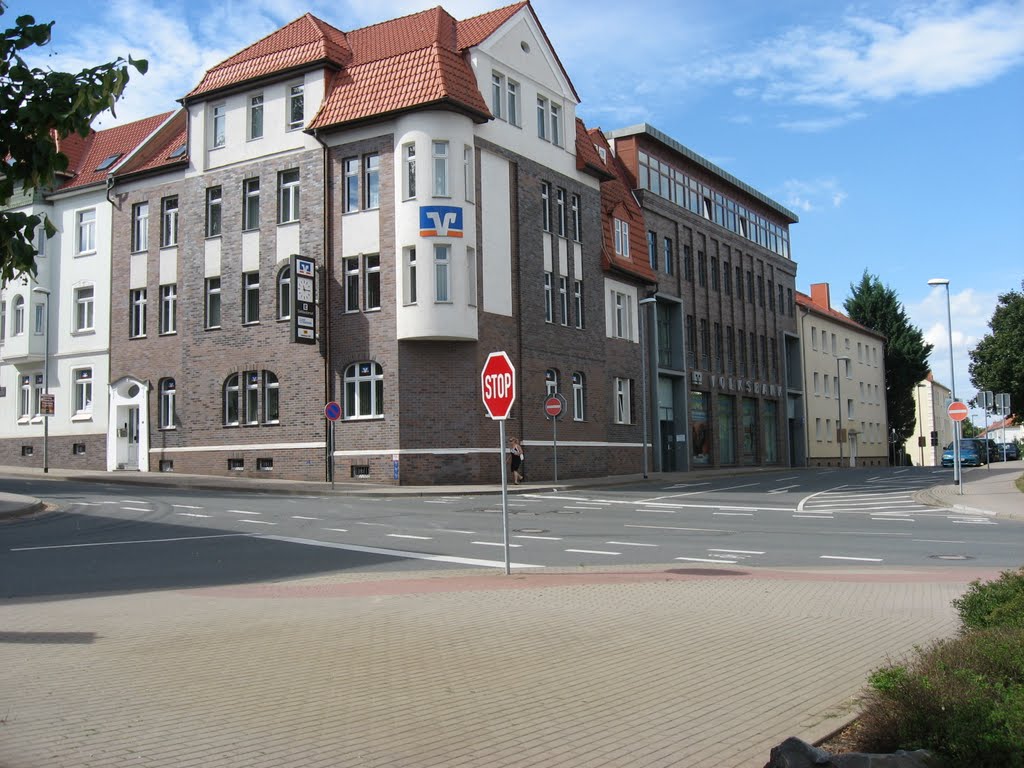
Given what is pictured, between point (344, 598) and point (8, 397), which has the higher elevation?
point (8, 397)

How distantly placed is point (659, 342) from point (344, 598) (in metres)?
40.4

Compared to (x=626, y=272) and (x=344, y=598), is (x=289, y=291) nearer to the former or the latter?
(x=626, y=272)

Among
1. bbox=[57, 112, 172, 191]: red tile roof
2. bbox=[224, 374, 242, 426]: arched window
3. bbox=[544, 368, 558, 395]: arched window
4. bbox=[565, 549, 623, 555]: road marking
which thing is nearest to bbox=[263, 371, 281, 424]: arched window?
bbox=[224, 374, 242, 426]: arched window

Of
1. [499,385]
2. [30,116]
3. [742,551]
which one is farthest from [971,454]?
[30,116]

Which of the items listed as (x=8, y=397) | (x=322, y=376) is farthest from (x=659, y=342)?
(x=8, y=397)

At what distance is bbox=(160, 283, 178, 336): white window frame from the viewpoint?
124ft

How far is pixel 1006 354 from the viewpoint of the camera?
5347cm

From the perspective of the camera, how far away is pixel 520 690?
6.08 metres

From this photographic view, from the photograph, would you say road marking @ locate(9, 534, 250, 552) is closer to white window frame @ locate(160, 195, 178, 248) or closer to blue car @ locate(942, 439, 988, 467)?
white window frame @ locate(160, 195, 178, 248)

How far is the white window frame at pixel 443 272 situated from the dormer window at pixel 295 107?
298 inches

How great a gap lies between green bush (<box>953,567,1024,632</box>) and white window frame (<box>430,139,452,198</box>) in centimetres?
2721

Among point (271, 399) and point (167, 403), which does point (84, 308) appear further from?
point (271, 399)

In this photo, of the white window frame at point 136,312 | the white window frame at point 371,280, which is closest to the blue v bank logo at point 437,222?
the white window frame at point 371,280

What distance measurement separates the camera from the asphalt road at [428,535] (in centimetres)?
1320
